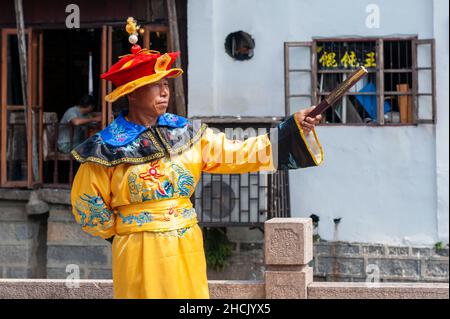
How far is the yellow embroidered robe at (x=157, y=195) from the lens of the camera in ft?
17.9

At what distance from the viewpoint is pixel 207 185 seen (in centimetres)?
1116

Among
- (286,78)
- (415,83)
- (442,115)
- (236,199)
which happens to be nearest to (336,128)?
(286,78)

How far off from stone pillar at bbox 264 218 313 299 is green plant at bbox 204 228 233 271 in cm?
336

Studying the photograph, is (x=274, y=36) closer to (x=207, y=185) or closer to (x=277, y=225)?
(x=207, y=185)

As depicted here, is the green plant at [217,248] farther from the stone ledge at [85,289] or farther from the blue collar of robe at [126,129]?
the blue collar of robe at [126,129]

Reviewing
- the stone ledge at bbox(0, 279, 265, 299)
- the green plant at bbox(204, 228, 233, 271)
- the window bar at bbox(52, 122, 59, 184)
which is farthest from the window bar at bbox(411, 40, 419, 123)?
the window bar at bbox(52, 122, 59, 184)

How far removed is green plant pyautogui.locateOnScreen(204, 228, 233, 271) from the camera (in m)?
11.5

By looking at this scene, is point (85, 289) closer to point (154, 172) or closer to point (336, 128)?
point (154, 172)

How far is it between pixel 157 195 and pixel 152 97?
1.85 feet

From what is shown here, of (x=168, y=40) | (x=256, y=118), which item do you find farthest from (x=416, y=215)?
(x=168, y=40)

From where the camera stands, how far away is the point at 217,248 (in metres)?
11.5

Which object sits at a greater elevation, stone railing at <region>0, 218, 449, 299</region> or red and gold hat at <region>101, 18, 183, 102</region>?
red and gold hat at <region>101, 18, 183, 102</region>

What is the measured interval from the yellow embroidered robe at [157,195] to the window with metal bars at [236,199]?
5490 mm

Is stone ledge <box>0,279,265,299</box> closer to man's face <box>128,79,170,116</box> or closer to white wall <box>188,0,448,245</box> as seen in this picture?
man's face <box>128,79,170,116</box>
